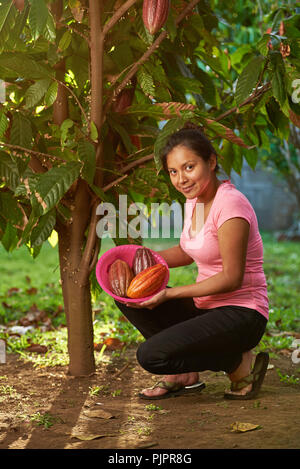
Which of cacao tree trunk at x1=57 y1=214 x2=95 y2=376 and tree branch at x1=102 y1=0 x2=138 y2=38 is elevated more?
tree branch at x1=102 y1=0 x2=138 y2=38

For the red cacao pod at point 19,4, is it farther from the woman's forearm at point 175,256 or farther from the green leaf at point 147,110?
the woman's forearm at point 175,256

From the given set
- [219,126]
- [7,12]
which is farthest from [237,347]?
[7,12]

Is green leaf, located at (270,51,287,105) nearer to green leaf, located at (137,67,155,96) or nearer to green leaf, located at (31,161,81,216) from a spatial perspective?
green leaf, located at (137,67,155,96)

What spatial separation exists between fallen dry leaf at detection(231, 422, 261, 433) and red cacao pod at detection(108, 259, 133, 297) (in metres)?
0.61

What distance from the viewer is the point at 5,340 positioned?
2969 millimetres

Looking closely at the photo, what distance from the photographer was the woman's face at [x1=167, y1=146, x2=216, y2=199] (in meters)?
1.92

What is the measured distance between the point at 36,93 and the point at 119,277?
70 centimetres

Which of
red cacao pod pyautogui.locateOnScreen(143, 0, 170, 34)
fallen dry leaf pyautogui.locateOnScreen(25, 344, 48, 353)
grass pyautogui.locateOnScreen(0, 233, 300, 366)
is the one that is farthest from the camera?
grass pyautogui.locateOnScreen(0, 233, 300, 366)

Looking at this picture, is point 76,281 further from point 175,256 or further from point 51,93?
point 51,93

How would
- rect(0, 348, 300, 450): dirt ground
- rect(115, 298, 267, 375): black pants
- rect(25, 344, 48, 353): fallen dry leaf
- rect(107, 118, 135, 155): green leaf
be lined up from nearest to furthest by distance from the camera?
rect(0, 348, 300, 450): dirt ground, rect(115, 298, 267, 375): black pants, rect(107, 118, 135, 155): green leaf, rect(25, 344, 48, 353): fallen dry leaf

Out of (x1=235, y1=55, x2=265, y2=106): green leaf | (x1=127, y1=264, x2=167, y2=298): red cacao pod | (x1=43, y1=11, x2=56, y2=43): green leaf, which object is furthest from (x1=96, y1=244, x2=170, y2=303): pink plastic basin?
(x1=43, y1=11, x2=56, y2=43): green leaf

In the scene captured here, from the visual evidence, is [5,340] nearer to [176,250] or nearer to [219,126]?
[176,250]

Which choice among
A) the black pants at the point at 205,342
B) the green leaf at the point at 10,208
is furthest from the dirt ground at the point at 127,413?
the green leaf at the point at 10,208

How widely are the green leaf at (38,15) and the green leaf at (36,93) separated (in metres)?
0.33
